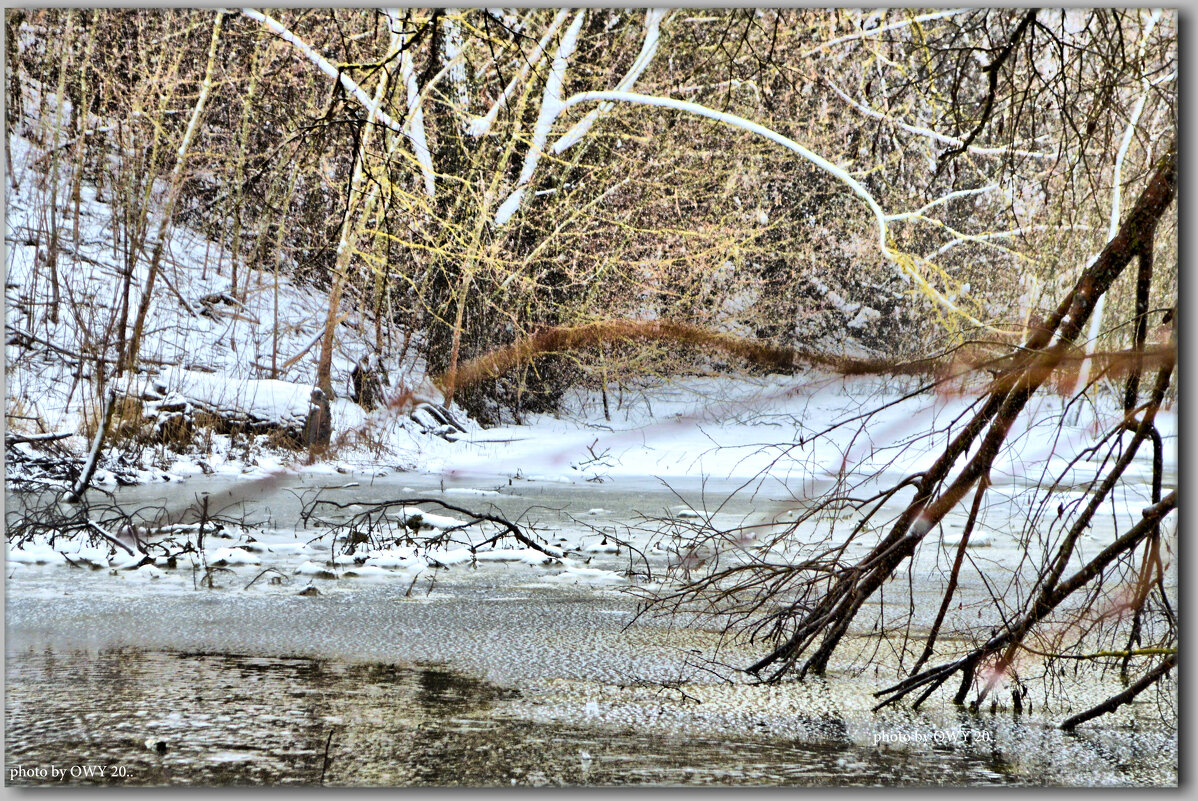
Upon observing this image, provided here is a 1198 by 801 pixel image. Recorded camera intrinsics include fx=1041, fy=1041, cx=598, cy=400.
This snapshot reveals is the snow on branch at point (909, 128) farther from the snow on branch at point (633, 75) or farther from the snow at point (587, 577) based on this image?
the snow at point (587, 577)

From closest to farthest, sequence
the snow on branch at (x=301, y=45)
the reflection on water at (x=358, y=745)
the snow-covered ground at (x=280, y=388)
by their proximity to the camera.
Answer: the reflection on water at (x=358, y=745) → the snow-covered ground at (x=280, y=388) → the snow on branch at (x=301, y=45)

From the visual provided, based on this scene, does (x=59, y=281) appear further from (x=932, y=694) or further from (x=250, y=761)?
(x=932, y=694)

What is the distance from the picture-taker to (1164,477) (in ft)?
5.62

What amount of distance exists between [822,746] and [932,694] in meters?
0.27

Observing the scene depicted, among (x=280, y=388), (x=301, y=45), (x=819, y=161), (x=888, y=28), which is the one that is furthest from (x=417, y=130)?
(x=888, y=28)

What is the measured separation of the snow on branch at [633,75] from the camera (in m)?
2.06

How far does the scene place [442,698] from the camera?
138cm

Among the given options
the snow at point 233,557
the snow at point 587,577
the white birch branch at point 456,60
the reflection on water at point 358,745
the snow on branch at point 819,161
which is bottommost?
the reflection on water at point 358,745

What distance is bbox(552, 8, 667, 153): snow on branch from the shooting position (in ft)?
6.77

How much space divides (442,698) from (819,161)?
4.40 ft

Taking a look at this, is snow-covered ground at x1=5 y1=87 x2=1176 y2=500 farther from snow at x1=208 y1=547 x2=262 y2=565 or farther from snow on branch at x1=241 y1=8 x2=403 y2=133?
snow on branch at x1=241 y1=8 x2=403 y2=133

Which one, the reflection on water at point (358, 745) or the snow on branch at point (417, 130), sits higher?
the snow on branch at point (417, 130)

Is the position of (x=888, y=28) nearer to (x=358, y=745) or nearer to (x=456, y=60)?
(x=456, y=60)

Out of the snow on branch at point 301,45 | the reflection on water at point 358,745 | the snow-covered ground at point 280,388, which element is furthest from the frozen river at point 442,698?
the snow on branch at point 301,45
